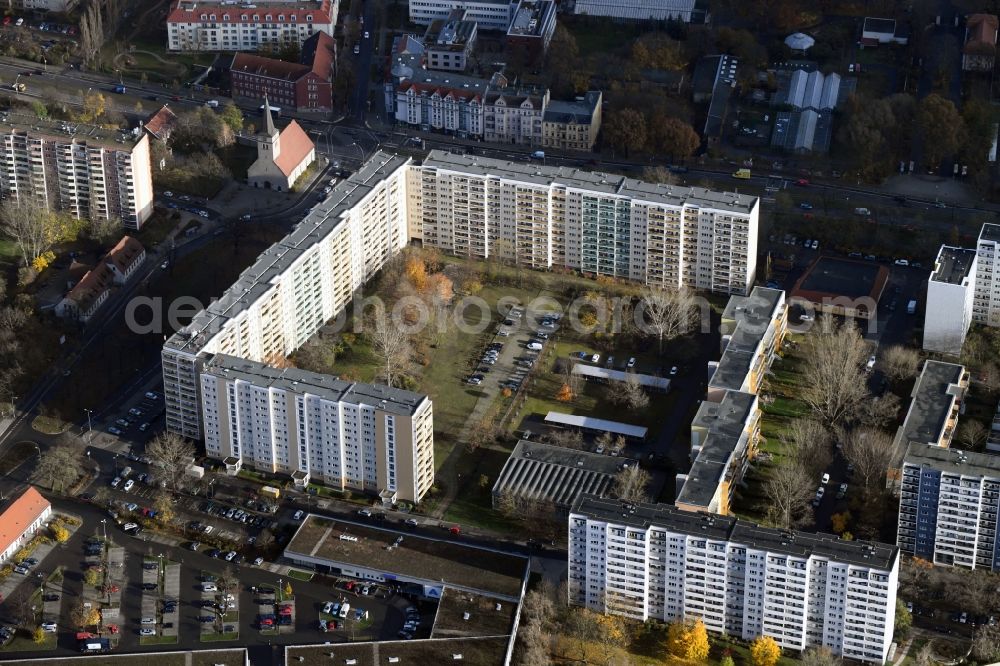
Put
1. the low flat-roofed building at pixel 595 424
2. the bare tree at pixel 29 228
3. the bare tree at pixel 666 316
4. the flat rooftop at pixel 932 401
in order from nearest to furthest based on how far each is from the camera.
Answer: the flat rooftop at pixel 932 401 < the low flat-roofed building at pixel 595 424 < the bare tree at pixel 666 316 < the bare tree at pixel 29 228

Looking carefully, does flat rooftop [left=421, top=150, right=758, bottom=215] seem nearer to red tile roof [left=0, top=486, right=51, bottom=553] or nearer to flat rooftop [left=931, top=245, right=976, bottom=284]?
flat rooftop [left=931, top=245, right=976, bottom=284]

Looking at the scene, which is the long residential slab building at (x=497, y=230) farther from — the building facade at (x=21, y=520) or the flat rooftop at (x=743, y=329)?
the building facade at (x=21, y=520)

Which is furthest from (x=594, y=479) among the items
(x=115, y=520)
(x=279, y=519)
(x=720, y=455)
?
(x=115, y=520)

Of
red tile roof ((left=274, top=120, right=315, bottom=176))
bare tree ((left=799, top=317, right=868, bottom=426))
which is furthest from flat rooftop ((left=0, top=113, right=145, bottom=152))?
bare tree ((left=799, top=317, right=868, bottom=426))

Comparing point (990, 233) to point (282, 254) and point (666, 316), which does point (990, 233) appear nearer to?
point (666, 316)

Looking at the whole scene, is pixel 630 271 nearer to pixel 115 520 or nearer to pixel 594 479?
pixel 594 479

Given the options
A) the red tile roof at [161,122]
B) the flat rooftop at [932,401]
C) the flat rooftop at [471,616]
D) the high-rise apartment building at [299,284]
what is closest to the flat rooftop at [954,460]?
the flat rooftop at [932,401]
